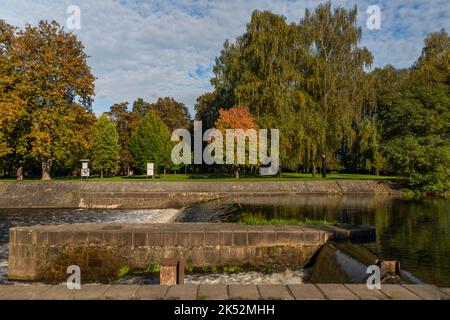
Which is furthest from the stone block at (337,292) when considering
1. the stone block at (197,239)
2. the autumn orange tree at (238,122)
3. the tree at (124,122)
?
the tree at (124,122)

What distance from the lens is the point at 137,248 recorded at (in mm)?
11625

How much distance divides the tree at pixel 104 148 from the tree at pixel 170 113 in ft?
73.0

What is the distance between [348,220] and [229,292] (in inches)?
534

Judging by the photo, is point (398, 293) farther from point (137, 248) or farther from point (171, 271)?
point (137, 248)

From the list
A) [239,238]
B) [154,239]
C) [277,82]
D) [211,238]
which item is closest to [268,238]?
[239,238]

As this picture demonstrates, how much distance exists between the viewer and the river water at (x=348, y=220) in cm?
1058

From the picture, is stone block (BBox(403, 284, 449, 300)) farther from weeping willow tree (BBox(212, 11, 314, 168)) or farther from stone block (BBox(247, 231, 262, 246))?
weeping willow tree (BBox(212, 11, 314, 168))

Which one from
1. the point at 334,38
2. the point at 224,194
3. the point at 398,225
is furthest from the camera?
the point at 334,38

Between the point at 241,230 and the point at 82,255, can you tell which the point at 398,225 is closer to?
the point at 241,230

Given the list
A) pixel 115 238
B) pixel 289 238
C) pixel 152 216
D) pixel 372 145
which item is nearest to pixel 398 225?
pixel 289 238

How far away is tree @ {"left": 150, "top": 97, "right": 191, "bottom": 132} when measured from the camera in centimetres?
7469
